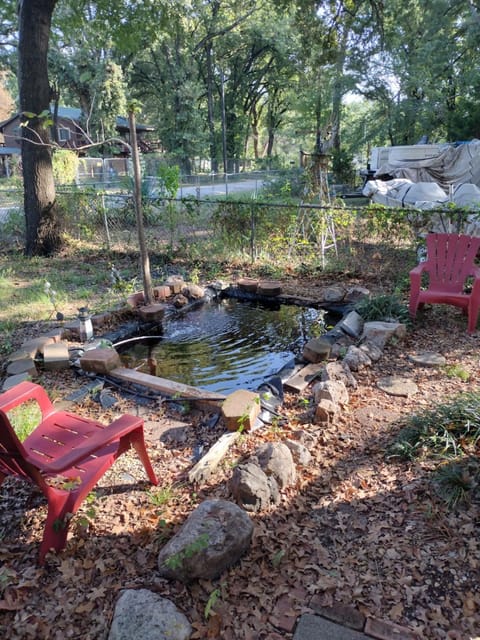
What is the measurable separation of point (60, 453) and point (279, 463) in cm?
112

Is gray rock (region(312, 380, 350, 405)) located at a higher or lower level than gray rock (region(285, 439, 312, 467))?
higher

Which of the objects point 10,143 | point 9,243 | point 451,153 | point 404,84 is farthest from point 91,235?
point 10,143

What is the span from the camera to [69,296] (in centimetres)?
566

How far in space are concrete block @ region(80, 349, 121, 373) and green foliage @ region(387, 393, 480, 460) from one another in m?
2.34

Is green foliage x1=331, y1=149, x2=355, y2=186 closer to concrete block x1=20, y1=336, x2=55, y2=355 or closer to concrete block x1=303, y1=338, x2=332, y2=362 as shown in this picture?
concrete block x1=303, y1=338, x2=332, y2=362

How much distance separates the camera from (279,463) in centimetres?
235

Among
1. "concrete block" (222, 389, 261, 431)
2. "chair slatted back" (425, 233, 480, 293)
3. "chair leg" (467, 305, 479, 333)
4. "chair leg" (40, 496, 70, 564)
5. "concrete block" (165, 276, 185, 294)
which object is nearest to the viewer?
"chair leg" (40, 496, 70, 564)

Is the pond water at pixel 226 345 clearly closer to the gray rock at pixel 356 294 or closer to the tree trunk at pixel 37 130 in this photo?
the gray rock at pixel 356 294

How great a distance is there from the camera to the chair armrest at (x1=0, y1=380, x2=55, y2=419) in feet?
6.89

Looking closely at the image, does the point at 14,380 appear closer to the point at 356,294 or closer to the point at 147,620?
the point at 147,620

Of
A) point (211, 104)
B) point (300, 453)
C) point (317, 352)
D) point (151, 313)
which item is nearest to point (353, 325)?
point (317, 352)

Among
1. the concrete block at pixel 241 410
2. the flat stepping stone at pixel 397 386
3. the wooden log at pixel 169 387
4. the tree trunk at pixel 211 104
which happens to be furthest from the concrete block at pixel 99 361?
the tree trunk at pixel 211 104

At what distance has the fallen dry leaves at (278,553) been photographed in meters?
1.64

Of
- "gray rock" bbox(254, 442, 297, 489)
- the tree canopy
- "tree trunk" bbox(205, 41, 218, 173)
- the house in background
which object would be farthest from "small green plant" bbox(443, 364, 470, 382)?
"tree trunk" bbox(205, 41, 218, 173)
